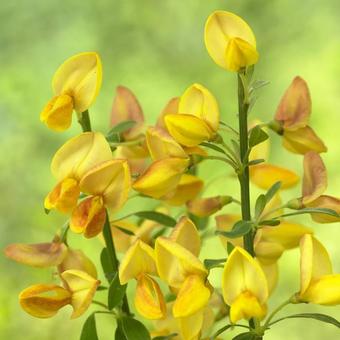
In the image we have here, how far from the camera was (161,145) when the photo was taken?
825mm

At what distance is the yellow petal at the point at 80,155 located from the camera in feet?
2.63

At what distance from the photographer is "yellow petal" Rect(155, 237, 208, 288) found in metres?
0.75

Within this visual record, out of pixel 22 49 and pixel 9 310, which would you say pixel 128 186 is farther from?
pixel 22 49

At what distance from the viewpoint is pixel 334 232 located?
1821 millimetres

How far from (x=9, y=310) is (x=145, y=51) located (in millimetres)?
587

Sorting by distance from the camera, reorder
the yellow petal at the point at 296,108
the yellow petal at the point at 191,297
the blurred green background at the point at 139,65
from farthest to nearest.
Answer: the blurred green background at the point at 139,65 → the yellow petal at the point at 296,108 → the yellow petal at the point at 191,297

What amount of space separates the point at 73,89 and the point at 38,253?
0.14 metres

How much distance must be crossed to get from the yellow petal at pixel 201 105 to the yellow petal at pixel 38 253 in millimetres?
159

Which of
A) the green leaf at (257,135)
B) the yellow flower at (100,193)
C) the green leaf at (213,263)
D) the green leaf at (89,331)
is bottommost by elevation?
the green leaf at (89,331)

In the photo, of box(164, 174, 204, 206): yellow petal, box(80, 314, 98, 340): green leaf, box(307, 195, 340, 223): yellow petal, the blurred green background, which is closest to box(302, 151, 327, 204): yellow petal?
box(307, 195, 340, 223): yellow petal

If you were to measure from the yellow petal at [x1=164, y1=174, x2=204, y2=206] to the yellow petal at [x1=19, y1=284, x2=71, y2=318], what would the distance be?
0.14 meters

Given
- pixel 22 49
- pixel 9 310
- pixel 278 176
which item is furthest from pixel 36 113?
pixel 278 176

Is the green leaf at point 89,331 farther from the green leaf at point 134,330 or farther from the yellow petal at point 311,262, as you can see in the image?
the yellow petal at point 311,262

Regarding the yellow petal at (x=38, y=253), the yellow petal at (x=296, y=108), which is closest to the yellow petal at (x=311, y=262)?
the yellow petal at (x=296, y=108)
